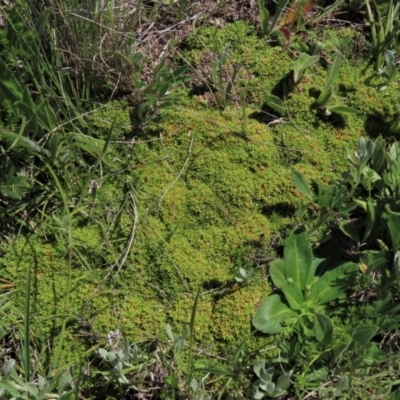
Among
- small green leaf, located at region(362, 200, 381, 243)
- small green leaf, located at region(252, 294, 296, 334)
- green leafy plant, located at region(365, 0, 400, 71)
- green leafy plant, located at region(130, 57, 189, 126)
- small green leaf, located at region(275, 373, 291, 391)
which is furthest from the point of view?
green leafy plant, located at region(365, 0, 400, 71)

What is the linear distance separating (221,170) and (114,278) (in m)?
0.56

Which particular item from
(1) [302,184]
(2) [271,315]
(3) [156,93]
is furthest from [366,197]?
(3) [156,93]

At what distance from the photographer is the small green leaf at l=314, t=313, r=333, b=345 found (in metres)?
1.75

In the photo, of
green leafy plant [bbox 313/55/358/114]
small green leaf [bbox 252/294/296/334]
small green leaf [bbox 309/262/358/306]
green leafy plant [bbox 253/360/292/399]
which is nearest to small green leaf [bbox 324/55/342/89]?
green leafy plant [bbox 313/55/358/114]

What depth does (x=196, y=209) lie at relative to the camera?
6.81 ft

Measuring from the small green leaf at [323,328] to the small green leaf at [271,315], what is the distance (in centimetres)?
13

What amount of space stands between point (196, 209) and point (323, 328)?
2.02 ft

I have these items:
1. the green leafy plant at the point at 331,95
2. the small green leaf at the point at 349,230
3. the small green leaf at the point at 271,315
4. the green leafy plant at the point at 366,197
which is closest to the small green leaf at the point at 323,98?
the green leafy plant at the point at 331,95

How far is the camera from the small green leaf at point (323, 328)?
1755 millimetres

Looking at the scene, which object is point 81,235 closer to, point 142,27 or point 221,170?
point 221,170

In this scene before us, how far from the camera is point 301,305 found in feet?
6.32

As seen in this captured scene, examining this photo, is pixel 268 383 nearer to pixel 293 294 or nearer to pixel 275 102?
pixel 293 294

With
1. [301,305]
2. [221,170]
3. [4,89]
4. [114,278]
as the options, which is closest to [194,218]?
[221,170]

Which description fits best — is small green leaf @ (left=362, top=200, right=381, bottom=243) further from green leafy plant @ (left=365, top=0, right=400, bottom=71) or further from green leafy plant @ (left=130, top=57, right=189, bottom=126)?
green leafy plant @ (left=130, top=57, right=189, bottom=126)
